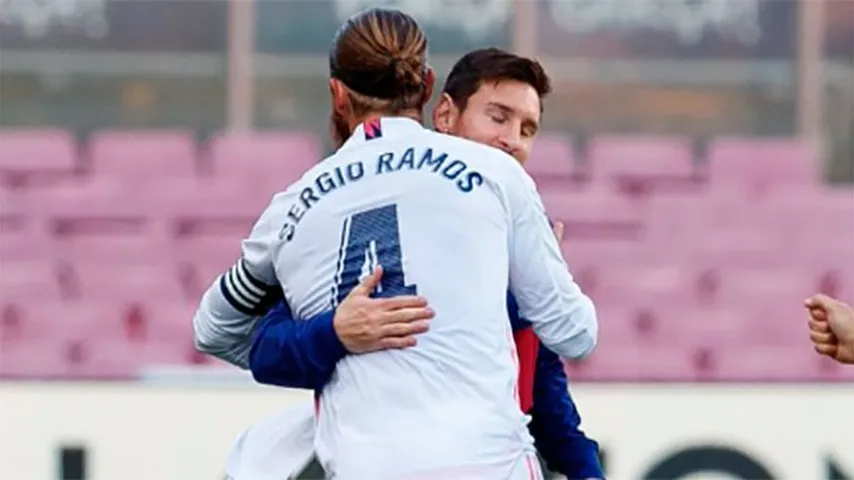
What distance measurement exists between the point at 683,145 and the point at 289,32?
1.80 m

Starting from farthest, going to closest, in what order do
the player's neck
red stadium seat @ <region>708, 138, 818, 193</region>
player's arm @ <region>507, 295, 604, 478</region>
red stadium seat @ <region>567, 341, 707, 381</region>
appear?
1. red stadium seat @ <region>708, 138, 818, 193</region>
2. red stadium seat @ <region>567, 341, 707, 381</region>
3. player's arm @ <region>507, 295, 604, 478</region>
4. the player's neck

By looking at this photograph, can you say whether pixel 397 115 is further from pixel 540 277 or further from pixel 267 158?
pixel 267 158

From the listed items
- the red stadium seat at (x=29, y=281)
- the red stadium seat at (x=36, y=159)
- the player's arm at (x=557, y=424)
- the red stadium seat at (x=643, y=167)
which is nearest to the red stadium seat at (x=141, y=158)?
the red stadium seat at (x=36, y=159)

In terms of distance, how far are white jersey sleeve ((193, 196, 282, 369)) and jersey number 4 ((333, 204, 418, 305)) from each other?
0.34 ft

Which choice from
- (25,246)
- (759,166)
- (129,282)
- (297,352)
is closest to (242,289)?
(297,352)

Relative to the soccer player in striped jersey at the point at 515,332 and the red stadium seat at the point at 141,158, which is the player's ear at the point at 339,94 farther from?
the red stadium seat at the point at 141,158

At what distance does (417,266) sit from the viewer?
6.71 feet

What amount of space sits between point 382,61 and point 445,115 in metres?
0.38

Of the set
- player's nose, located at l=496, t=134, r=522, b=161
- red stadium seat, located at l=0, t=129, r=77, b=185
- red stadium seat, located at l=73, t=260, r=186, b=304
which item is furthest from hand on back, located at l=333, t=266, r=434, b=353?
red stadium seat, located at l=0, t=129, r=77, b=185

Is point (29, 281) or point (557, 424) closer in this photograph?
point (557, 424)

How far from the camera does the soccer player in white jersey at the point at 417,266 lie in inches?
79.9

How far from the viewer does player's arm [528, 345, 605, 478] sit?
2.27 meters

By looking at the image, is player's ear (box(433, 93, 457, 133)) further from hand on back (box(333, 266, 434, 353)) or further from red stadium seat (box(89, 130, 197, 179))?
red stadium seat (box(89, 130, 197, 179))

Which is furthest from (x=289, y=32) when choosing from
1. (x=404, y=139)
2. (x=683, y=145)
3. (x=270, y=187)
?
(x=404, y=139)
